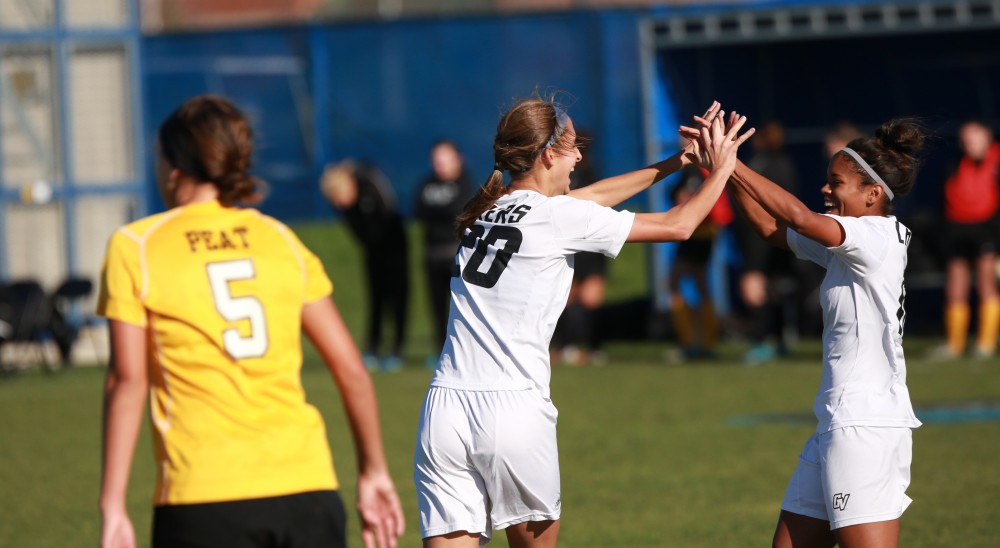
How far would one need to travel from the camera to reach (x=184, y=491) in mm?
3484

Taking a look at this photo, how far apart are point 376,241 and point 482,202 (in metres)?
10.6

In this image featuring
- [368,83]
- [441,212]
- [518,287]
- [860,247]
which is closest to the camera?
[518,287]

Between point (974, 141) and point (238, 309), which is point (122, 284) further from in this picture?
point (974, 141)

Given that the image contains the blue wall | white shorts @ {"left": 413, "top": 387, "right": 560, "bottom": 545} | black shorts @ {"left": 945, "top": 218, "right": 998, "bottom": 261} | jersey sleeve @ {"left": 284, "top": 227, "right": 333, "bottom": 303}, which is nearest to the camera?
jersey sleeve @ {"left": 284, "top": 227, "right": 333, "bottom": 303}

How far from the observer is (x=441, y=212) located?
14.5 m

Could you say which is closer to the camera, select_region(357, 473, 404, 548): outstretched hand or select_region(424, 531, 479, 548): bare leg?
select_region(357, 473, 404, 548): outstretched hand

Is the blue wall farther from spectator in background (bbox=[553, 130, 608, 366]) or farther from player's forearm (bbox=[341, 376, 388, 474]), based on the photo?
player's forearm (bbox=[341, 376, 388, 474])

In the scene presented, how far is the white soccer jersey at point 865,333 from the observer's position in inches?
179

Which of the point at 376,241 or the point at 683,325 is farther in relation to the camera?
the point at 683,325

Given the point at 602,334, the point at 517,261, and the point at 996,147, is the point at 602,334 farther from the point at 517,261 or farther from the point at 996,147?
the point at 517,261

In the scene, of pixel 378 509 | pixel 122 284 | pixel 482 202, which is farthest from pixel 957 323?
pixel 122 284

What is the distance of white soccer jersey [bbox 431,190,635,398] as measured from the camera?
4.42 metres

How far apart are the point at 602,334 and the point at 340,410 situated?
20.4 ft

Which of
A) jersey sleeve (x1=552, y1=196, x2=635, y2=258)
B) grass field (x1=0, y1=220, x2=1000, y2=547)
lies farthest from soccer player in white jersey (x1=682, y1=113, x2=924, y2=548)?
grass field (x1=0, y1=220, x2=1000, y2=547)
